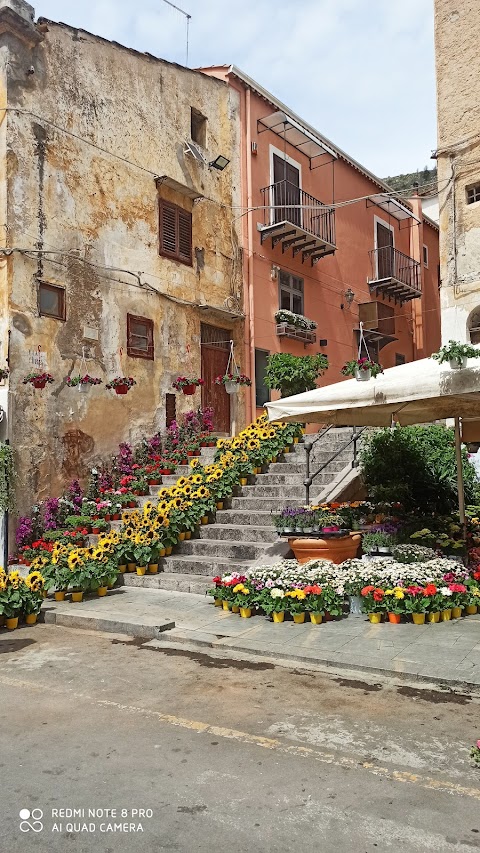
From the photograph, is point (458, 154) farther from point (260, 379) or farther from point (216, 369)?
point (216, 369)

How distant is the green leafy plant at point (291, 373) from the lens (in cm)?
1464

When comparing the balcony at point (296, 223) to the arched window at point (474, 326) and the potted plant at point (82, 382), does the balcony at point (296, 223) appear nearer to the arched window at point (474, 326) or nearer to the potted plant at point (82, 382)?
the arched window at point (474, 326)

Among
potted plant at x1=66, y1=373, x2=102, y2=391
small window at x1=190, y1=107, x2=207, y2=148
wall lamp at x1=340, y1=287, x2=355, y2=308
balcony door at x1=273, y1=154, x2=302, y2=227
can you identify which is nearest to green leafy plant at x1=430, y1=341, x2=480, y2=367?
potted plant at x1=66, y1=373, x2=102, y2=391

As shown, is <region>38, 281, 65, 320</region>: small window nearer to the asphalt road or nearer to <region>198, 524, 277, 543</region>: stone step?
<region>198, 524, 277, 543</region>: stone step

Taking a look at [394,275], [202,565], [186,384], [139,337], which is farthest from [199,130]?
[202,565]

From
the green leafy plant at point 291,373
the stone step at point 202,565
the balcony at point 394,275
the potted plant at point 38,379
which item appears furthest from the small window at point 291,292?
the stone step at point 202,565

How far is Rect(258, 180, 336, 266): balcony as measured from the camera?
57.1 feet

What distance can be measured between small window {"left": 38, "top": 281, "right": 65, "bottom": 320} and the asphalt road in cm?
746

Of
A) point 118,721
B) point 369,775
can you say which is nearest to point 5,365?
point 118,721

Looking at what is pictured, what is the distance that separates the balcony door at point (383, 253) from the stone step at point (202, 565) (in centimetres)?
1604

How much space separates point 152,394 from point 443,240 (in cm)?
791

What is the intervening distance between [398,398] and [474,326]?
9.29m

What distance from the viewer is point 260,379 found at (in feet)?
56.8

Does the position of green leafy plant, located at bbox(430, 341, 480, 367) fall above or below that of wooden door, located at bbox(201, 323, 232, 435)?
below
